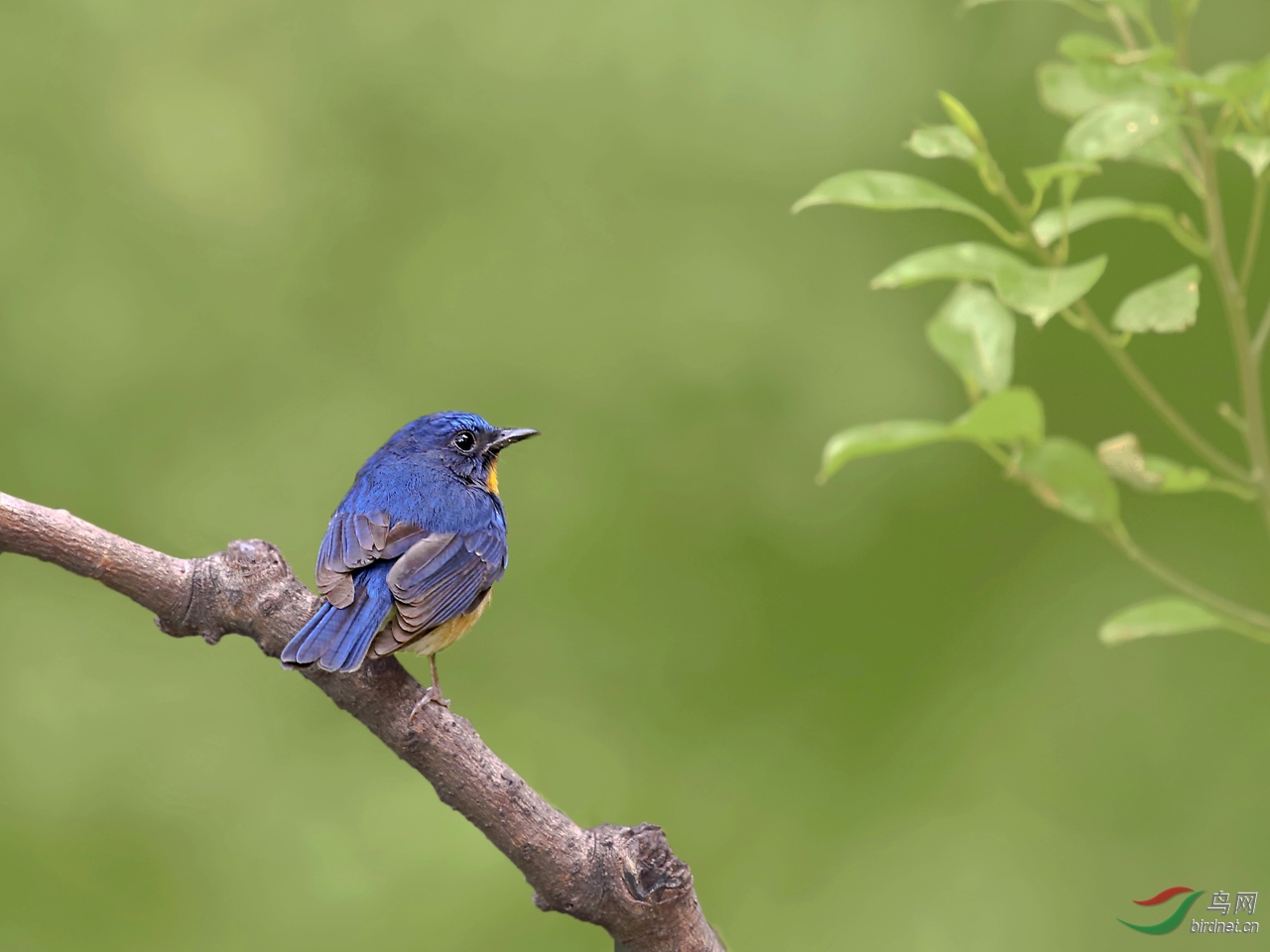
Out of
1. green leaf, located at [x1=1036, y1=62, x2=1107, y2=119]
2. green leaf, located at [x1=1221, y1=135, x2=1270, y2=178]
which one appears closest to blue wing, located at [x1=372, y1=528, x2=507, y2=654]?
green leaf, located at [x1=1036, y1=62, x2=1107, y2=119]

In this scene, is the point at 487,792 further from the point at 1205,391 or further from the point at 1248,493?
the point at 1205,391

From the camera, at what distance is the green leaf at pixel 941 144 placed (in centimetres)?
149

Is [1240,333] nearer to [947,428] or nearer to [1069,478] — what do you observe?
[1069,478]

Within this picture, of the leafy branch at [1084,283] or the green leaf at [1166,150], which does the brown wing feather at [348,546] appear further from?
the green leaf at [1166,150]

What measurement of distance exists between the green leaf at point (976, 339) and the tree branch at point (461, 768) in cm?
83

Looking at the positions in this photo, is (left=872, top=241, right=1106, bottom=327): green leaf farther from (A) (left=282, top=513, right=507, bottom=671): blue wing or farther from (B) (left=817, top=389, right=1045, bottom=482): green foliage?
(A) (left=282, top=513, right=507, bottom=671): blue wing

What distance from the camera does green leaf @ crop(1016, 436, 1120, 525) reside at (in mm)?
1348

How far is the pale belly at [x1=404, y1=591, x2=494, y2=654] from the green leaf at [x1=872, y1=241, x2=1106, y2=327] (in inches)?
36.9

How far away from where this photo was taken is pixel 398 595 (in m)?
1.86

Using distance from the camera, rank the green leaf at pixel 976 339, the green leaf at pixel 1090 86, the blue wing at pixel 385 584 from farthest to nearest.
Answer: the blue wing at pixel 385 584, the green leaf at pixel 1090 86, the green leaf at pixel 976 339

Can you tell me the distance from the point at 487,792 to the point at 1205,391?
2281 mm

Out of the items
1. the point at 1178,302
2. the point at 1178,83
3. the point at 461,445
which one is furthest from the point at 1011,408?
the point at 461,445

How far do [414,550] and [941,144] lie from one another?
1.01m

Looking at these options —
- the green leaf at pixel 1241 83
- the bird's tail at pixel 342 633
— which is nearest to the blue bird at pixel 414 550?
the bird's tail at pixel 342 633
